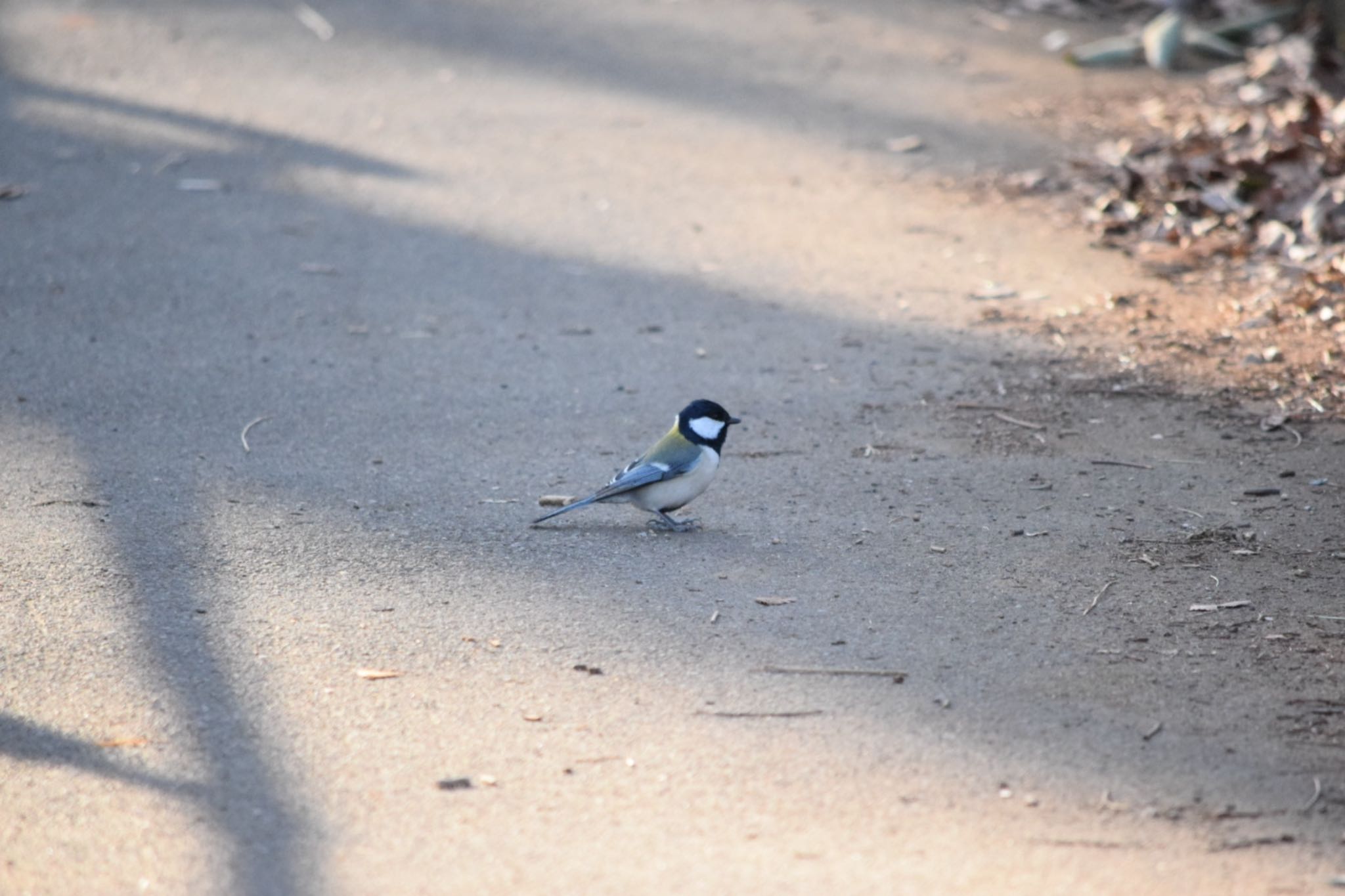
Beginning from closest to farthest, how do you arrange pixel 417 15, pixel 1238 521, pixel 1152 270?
pixel 1238 521, pixel 1152 270, pixel 417 15

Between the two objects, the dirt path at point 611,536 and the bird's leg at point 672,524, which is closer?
the dirt path at point 611,536

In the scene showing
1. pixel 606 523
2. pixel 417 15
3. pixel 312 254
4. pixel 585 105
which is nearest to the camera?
pixel 606 523

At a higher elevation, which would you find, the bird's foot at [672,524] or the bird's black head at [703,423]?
the bird's black head at [703,423]

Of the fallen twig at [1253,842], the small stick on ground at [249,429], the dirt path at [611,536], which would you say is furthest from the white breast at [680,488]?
the fallen twig at [1253,842]

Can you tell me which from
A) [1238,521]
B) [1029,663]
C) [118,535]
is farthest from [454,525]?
[1238,521]

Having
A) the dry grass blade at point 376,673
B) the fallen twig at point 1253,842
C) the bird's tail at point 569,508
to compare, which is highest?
the fallen twig at point 1253,842

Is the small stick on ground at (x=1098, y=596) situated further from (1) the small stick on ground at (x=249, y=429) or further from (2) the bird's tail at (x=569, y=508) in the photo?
(1) the small stick on ground at (x=249, y=429)

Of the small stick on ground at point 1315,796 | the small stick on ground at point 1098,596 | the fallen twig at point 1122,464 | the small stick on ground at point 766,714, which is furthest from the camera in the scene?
the fallen twig at point 1122,464

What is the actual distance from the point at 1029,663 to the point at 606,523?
1984 mm

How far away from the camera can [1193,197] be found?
28.5 feet

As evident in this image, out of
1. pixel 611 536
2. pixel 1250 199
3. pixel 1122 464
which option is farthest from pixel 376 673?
pixel 1250 199

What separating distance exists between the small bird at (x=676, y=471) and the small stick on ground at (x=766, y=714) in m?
1.40

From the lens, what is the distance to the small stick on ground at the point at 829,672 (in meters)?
4.33

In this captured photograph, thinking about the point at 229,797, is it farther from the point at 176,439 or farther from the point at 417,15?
the point at 417,15
